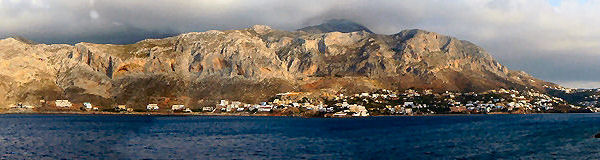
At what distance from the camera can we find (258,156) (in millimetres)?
63938

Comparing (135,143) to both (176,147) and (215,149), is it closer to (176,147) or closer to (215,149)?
(176,147)

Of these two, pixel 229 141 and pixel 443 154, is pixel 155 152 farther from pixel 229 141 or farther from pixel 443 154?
pixel 443 154

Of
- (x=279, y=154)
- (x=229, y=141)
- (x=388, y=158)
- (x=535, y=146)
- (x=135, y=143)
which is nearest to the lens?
(x=388, y=158)

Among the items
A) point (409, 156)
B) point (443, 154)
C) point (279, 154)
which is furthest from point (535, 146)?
point (279, 154)

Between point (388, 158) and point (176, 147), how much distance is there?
3320 centimetres

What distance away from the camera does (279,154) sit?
217ft

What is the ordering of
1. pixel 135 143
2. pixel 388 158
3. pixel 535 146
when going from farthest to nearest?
pixel 135 143 < pixel 535 146 < pixel 388 158

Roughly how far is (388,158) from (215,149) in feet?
Result: 87.2

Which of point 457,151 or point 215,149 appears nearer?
point 457,151

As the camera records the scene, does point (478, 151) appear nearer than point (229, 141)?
Yes

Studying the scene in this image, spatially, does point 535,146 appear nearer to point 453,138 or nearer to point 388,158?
point 453,138

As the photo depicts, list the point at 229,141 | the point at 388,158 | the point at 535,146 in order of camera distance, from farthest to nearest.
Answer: the point at 229,141 < the point at 535,146 < the point at 388,158

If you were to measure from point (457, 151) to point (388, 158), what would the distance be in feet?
41.5

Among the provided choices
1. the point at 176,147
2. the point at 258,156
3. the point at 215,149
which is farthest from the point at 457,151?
the point at 176,147
